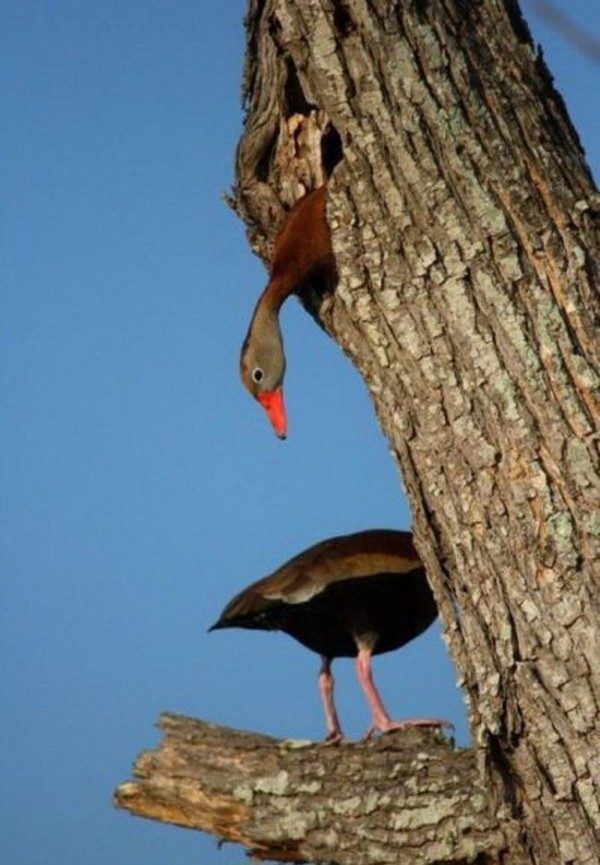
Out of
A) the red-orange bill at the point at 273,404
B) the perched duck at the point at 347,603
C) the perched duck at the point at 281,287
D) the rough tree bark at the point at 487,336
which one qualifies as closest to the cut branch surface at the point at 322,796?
the rough tree bark at the point at 487,336

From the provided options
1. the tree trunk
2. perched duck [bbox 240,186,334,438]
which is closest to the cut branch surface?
the tree trunk

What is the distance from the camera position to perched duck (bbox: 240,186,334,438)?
4.98 m

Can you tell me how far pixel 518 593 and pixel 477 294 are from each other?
2.74ft

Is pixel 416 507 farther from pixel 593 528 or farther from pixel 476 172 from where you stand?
pixel 476 172

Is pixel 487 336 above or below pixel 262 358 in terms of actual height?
below

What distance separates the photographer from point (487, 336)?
4.50m

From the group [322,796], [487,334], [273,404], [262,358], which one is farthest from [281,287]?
[322,796]

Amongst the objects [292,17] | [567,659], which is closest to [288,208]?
[292,17]

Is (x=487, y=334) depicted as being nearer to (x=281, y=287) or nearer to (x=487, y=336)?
(x=487, y=336)

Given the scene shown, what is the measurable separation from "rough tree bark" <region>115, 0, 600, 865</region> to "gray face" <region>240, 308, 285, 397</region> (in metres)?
0.88

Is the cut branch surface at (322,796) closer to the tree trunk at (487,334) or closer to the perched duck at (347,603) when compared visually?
the tree trunk at (487,334)

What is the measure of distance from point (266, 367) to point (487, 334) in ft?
6.08

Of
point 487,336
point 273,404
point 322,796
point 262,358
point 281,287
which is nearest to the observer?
point 487,336

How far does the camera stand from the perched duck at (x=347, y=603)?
18.3 ft
